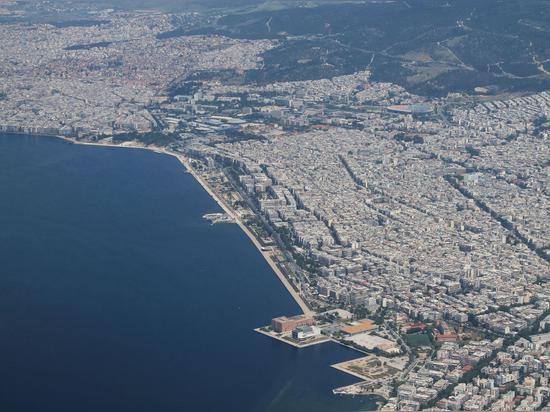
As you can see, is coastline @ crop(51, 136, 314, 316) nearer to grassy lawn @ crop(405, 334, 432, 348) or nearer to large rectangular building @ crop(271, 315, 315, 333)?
large rectangular building @ crop(271, 315, 315, 333)

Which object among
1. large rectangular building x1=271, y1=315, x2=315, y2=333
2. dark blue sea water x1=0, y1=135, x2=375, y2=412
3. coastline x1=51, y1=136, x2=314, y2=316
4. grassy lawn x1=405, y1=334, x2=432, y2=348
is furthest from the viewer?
coastline x1=51, y1=136, x2=314, y2=316

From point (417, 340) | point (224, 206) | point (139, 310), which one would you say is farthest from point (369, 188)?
point (417, 340)

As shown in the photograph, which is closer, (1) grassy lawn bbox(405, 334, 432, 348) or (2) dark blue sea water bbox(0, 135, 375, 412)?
(2) dark blue sea water bbox(0, 135, 375, 412)

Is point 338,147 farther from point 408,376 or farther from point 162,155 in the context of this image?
point 408,376

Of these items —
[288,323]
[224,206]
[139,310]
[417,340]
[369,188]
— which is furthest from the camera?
[369,188]

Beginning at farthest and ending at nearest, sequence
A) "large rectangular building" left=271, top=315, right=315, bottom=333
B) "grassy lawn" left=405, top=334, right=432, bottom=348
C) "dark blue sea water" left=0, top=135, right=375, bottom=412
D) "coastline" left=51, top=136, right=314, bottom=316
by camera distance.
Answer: "coastline" left=51, top=136, right=314, bottom=316 < "large rectangular building" left=271, top=315, right=315, bottom=333 < "grassy lawn" left=405, top=334, right=432, bottom=348 < "dark blue sea water" left=0, top=135, right=375, bottom=412

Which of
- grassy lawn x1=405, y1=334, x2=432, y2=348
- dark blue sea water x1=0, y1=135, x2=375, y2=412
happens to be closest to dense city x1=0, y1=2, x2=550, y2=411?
grassy lawn x1=405, y1=334, x2=432, y2=348

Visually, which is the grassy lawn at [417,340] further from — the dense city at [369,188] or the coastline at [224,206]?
the coastline at [224,206]

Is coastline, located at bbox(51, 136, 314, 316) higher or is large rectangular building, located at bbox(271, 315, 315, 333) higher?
large rectangular building, located at bbox(271, 315, 315, 333)

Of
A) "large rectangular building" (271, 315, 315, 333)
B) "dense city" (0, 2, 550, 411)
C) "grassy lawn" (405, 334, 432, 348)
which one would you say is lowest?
"dense city" (0, 2, 550, 411)

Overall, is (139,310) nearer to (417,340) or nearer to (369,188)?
(417,340)
